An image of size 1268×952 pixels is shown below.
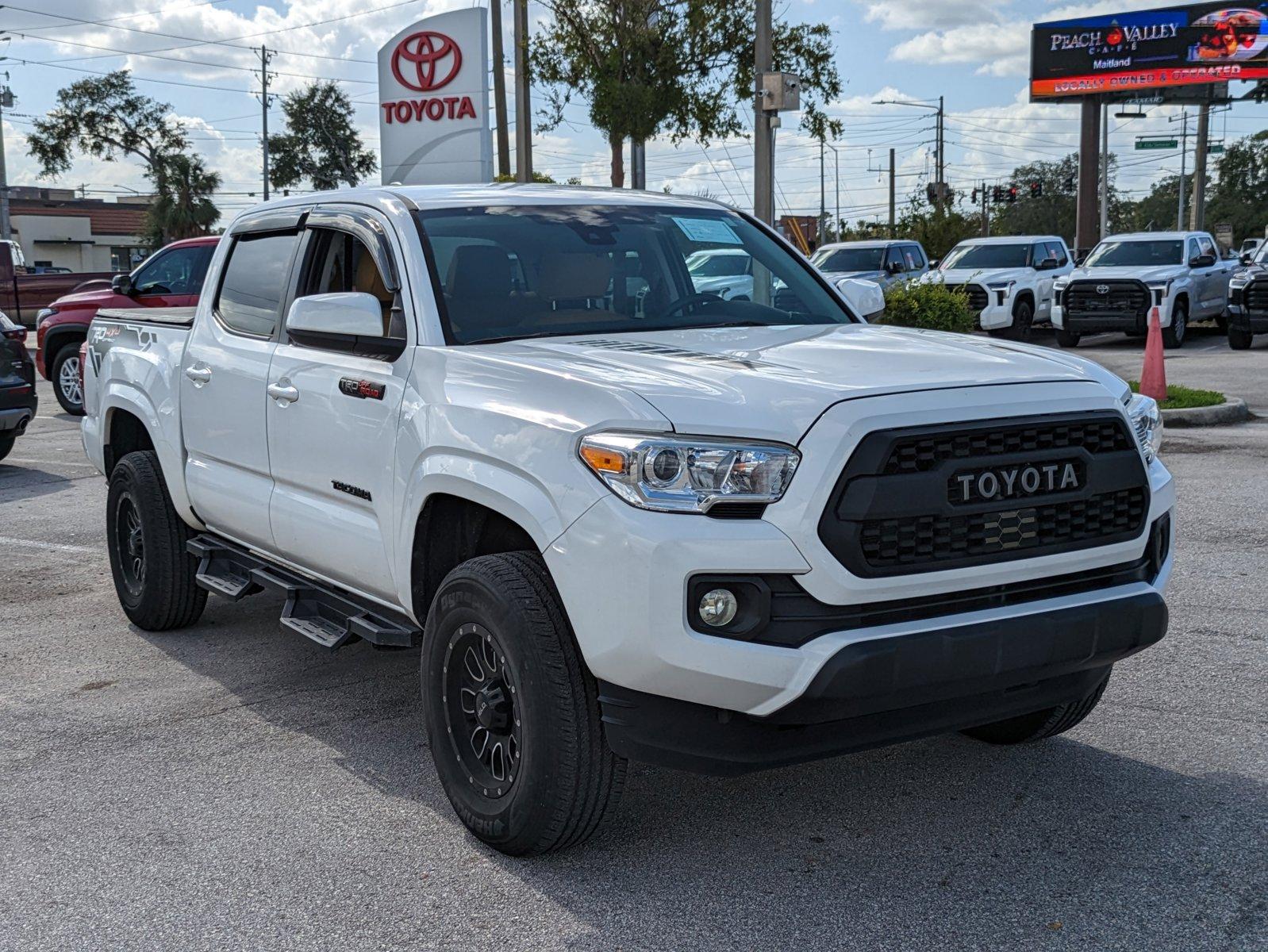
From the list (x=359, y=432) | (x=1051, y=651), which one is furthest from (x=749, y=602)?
(x=359, y=432)

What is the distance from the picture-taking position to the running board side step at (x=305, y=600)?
4.64m

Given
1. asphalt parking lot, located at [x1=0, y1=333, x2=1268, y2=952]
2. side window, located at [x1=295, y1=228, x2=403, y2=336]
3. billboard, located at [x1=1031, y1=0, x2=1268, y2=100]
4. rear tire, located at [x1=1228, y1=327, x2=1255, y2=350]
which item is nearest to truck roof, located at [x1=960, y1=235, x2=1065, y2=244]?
rear tire, located at [x1=1228, y1=327, x2=1255, y2=350]

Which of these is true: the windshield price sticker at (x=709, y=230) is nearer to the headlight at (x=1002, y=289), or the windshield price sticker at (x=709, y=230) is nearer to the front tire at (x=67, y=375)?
the front tire at (x=67, y=375)

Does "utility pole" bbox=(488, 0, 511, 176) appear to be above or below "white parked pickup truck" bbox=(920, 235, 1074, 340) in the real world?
→ above

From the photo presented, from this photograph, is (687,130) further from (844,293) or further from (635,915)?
(635,915)

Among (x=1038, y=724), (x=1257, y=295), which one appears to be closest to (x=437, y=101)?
(x=1257, y=295)

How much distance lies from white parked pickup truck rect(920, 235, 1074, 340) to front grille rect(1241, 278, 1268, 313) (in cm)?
344

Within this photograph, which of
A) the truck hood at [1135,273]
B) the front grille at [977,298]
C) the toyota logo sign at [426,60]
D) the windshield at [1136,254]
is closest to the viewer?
the truck hood at [1135,273]

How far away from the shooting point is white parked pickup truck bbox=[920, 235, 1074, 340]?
23.0 meters

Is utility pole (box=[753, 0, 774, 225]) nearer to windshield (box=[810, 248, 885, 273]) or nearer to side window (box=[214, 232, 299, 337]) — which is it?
windshield (box=[810, 248, 885, 273])

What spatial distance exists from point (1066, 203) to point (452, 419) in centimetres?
12963

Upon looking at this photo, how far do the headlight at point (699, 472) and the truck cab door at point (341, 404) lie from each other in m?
1.17

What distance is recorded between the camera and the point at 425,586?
14.3 feet

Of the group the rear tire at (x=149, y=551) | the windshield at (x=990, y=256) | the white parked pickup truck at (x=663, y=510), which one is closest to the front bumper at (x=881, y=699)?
the white parked pickup truck at (x=663, y=510)
